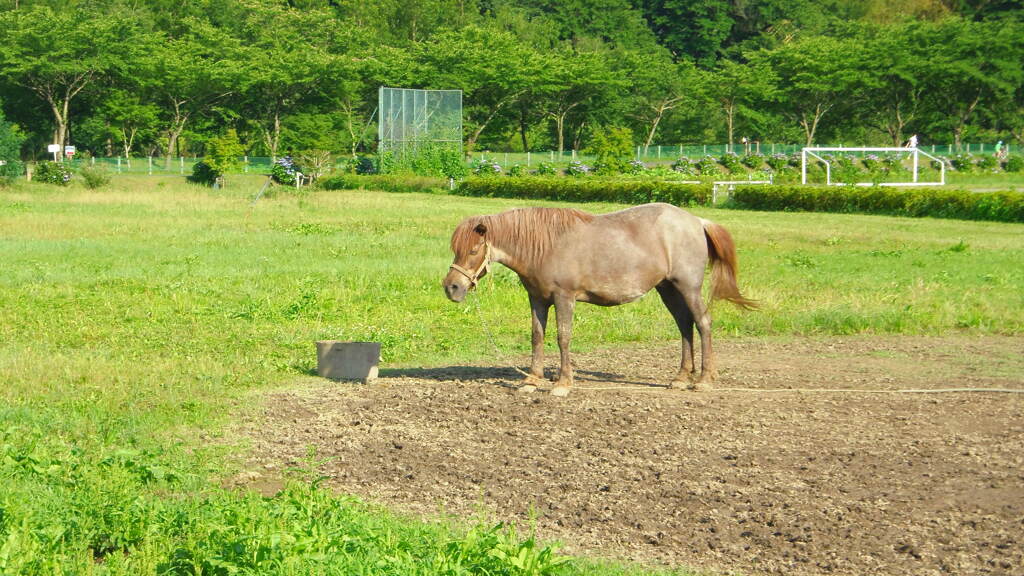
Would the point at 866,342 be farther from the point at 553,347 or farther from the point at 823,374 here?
the point at 553,347

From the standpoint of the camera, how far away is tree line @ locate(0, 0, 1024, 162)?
6825cm

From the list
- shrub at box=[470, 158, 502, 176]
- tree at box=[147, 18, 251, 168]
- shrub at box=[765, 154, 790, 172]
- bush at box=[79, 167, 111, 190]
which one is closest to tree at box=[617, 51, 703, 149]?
shrub at box=[765, 154, 790, 172]

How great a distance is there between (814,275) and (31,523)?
14.2m

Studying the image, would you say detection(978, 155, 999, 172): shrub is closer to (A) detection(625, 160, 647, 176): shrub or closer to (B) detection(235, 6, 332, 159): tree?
(A) detection(625, 160, 647, 176): shrub

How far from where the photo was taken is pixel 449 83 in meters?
74.2

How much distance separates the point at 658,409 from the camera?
9.23 m

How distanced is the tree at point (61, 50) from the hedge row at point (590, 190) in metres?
29.1

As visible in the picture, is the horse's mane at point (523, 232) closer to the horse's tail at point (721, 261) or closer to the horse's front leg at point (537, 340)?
the horse's front leg at point (537, 340)

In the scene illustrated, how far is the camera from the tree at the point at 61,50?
6419cm

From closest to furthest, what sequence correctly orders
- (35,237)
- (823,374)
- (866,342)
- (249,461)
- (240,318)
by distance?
(249,461)
(823,374)
(866,342)
(240,318)
(35,237)

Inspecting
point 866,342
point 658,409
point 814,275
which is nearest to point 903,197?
point 814,275

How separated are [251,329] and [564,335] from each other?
202 inches

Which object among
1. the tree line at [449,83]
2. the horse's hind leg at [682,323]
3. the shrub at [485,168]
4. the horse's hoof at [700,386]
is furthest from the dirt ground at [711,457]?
the tree line at [449,83]

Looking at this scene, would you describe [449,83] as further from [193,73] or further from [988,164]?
[988,164]
